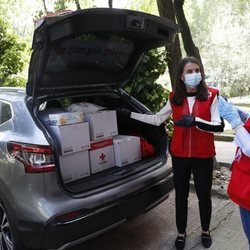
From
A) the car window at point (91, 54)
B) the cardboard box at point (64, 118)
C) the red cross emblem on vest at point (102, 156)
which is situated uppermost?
the car window at point (91, 54)

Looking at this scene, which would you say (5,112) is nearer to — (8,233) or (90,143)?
(90,143)

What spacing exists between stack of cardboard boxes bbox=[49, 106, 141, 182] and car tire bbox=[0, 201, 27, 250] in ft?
1.88

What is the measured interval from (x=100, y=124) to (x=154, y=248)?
126 cm

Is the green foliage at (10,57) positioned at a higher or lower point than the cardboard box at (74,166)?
higher

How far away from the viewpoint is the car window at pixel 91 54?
3.19 meters

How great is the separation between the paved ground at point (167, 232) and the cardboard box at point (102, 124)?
0.99 m

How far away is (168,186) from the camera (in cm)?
357

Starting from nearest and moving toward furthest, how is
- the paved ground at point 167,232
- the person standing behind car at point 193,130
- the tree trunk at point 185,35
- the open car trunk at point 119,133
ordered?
the person standing behind car at point 193,130 → the open car trunk at point 119,133 → the paved ground at point 167,232 → the tree trunk at point 185,35

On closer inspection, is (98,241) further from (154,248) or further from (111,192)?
(111,192)

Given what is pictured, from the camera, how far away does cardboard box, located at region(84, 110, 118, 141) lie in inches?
139

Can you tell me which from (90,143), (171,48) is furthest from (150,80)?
(90,143)

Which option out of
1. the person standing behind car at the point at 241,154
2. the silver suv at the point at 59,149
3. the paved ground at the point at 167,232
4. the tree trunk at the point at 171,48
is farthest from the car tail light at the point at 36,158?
the tree trunk at the point at 171,48

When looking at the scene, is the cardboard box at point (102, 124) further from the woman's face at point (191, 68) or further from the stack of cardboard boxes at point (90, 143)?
the woman's face at point (191, 68)

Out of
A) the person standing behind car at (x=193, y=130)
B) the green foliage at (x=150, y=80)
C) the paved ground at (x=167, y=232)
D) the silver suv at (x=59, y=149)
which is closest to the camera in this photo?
the silver suv at (x=59, y=149)
